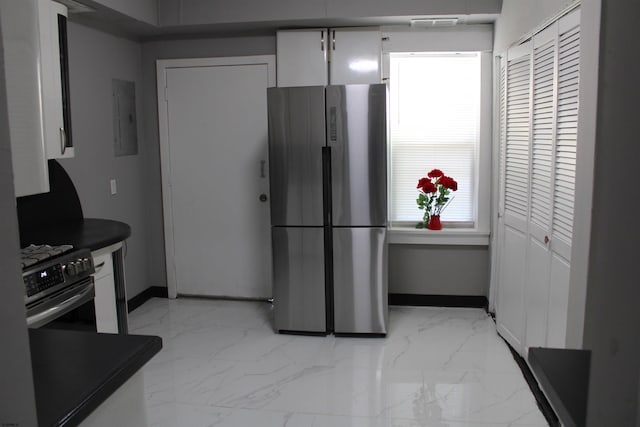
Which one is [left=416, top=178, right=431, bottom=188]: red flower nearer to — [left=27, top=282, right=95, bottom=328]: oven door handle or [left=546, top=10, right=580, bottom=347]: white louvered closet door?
[left=546, top=10, right=580, bottom=347]: white louvered closet door

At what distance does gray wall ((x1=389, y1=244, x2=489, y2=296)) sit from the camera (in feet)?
14.5

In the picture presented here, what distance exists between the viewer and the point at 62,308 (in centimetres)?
240

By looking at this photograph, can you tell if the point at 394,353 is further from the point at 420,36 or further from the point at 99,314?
the point at 420,36

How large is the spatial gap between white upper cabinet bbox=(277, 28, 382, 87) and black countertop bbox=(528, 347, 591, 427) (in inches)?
130

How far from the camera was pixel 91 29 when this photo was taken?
3887mm

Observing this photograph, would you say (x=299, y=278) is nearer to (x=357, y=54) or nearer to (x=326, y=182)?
(x=326, y=182)

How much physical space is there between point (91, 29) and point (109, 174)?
3.35 feet

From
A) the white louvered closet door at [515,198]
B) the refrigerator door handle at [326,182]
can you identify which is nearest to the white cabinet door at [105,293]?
the refrigerator door handle at [326,182]

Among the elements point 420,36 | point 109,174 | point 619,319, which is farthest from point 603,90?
point 109,174

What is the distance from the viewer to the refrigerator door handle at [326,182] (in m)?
3.73

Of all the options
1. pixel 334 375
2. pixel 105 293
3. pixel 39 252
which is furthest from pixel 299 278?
pixel 39 252

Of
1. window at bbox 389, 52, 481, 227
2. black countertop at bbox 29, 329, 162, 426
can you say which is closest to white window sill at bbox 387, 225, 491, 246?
window at bbox 389, 52, 481, 227

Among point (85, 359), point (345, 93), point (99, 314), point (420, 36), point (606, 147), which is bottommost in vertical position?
point (99, 314)

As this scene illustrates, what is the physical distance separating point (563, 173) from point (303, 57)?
228cm
